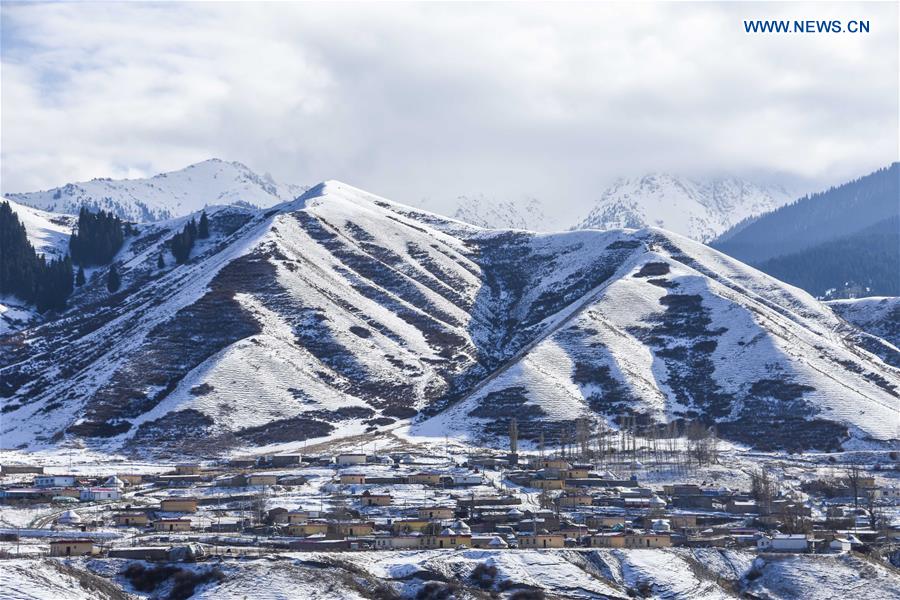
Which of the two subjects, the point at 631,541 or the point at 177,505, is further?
the point at 177,505

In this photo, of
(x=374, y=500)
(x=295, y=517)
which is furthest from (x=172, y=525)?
(x=374, y=500)

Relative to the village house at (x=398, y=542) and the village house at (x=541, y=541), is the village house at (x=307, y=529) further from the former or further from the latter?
the village house at (x=541, y=541)

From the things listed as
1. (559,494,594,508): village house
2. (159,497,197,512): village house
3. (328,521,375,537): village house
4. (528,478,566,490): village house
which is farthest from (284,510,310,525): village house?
(528,478,566,490): village house

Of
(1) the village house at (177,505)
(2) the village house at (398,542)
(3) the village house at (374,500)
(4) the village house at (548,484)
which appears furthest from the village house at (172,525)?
(4) the village house at (548,484)

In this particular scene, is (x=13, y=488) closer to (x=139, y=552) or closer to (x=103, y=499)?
(x=103, y=499)

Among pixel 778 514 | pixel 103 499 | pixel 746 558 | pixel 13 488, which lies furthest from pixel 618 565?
pixel 13 488

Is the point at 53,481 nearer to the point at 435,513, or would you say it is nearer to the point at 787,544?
the point at 435,513
